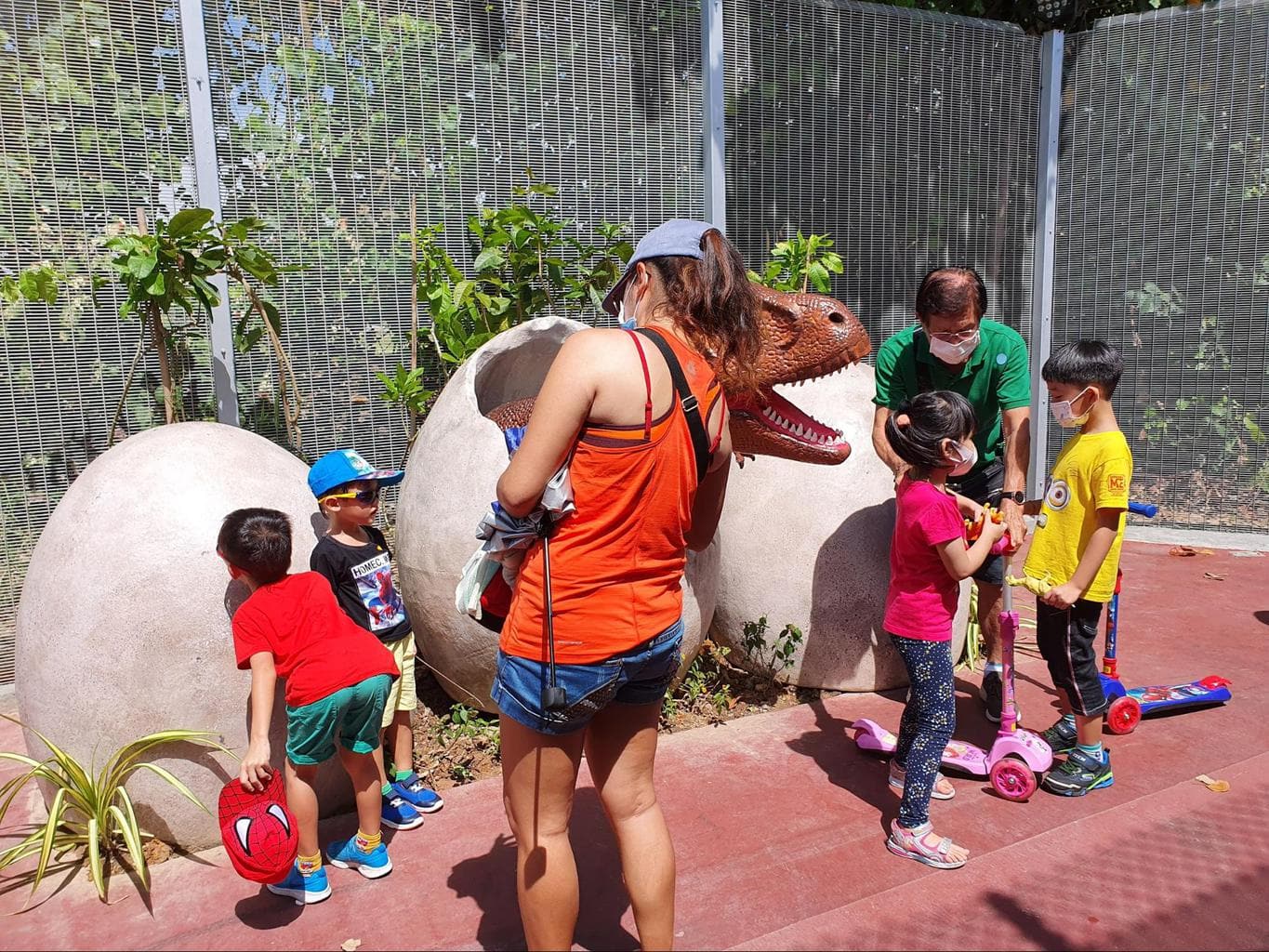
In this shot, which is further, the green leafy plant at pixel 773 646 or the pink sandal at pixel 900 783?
the green leafy plant at pixel 773 646

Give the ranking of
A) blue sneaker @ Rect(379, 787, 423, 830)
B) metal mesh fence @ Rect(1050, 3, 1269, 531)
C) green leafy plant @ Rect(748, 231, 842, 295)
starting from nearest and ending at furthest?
blue sneaker @ Rect(379, 787, 423, 830), green leafy plant @ Rect(748, 231, 842, 295), metal mesh fence @ Rect(1050, 3, 1269, 531)

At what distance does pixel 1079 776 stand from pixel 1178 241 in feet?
18.9

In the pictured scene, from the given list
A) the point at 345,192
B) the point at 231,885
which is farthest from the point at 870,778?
the point at 345,192

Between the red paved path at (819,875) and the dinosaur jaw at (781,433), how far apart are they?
1335mm

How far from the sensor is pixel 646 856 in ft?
7.82

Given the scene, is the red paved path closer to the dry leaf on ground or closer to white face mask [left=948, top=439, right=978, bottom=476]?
the dry leaf on ground

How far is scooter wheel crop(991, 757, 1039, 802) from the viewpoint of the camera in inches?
144

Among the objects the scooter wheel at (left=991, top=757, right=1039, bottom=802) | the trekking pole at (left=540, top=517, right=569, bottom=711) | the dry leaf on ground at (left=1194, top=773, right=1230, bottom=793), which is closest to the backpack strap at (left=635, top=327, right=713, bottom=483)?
the trekking pole at (left=540, top=517, right=569, bottom=711)

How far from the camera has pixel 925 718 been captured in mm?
3375

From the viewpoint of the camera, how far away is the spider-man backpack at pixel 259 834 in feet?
9.38

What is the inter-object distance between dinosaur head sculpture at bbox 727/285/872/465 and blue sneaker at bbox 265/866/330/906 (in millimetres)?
2229

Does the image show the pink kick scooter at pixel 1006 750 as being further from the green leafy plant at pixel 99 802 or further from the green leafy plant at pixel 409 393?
the green leafy plant at pixel 409 393

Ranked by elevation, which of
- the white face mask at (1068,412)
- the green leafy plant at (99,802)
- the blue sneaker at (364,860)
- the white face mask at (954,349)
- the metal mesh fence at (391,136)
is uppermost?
the metal mesh fence at (391,136)

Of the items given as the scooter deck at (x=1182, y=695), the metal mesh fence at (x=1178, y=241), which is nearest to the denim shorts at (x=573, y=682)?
the scooter deck at (x=1182, y=695)
